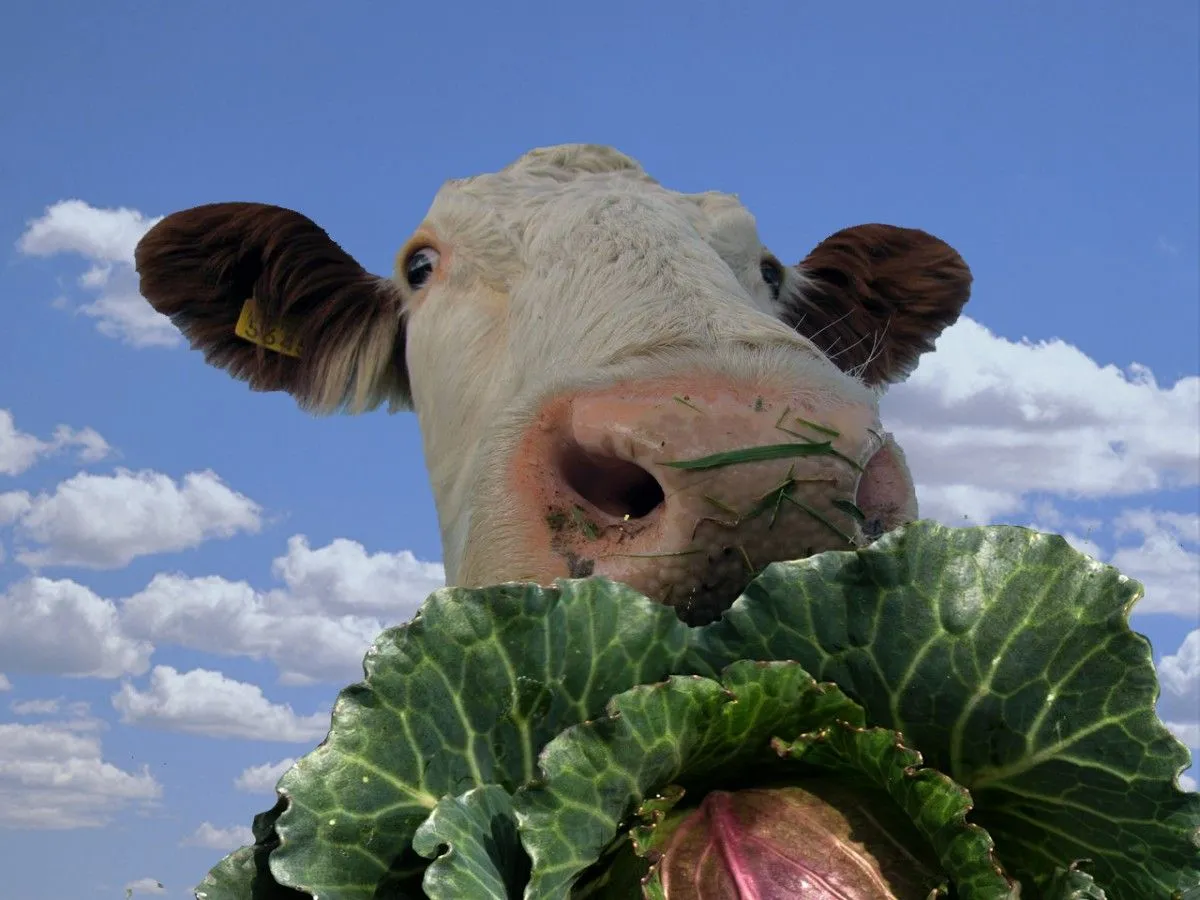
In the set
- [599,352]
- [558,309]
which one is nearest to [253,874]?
[599,352]

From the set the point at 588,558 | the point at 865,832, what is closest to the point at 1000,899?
the point at 865,832

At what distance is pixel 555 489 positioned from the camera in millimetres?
2807

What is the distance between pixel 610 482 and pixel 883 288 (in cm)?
317

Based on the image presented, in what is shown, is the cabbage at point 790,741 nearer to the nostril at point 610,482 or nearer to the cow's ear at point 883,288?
A: the nostril at point 610,482

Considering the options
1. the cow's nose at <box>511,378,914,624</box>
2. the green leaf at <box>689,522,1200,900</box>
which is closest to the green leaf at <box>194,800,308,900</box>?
the green leaf at <box>689,522,1200,900</box>

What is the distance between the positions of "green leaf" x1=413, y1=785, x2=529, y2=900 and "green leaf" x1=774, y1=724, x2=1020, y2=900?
32 cm

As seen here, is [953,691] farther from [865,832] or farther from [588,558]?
[588,558]

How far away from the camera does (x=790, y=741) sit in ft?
5.15

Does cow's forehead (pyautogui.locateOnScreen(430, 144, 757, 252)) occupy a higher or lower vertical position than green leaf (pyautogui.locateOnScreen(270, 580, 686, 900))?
higher

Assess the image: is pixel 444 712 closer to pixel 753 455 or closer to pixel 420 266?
pixel 753 455

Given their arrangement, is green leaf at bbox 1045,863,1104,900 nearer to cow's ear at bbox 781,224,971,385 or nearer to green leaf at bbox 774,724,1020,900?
green leaf at bbox 774,724,1020,900

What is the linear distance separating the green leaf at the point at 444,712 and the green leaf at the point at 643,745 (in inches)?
4.9

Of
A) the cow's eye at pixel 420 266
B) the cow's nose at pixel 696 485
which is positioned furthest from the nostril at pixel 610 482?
the cow's eye at pixel 420 266

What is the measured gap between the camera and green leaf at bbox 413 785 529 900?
1347 millimetres
